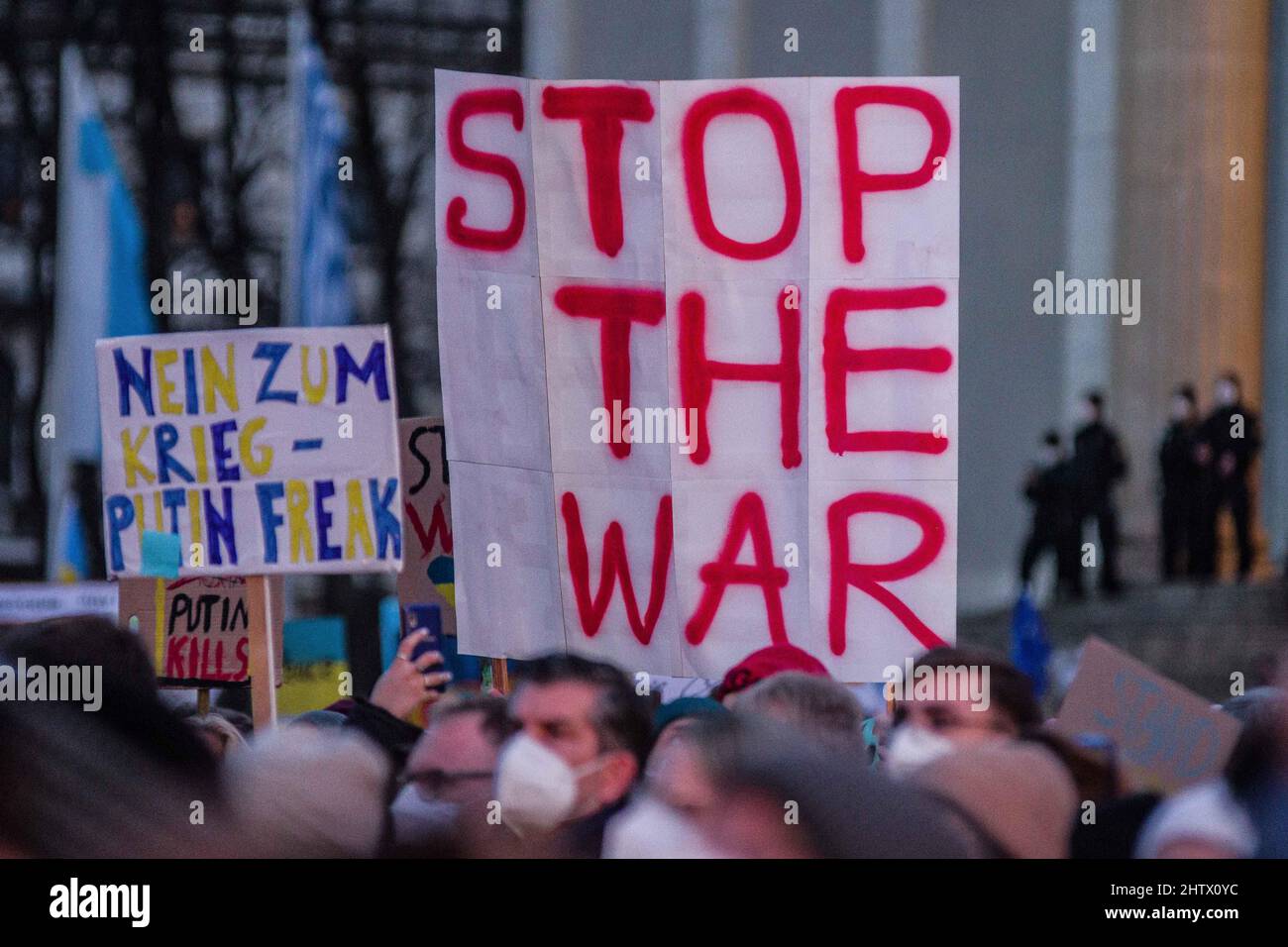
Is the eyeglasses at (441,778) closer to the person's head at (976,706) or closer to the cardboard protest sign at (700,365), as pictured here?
the person's head at (976,706)

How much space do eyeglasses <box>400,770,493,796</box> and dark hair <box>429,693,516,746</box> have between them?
64 millimetres

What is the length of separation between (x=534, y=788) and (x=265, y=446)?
2.57 m

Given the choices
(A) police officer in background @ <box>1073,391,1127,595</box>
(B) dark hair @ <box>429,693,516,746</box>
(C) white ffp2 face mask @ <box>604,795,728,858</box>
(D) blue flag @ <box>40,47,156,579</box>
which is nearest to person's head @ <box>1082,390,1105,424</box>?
(A) police officer in background @ <box>1073,391,1127,595</box>

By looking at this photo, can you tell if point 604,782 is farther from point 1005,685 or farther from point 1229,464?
point 1229,464

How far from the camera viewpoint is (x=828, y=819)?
2117 millimetres

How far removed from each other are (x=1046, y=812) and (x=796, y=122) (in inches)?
89.8

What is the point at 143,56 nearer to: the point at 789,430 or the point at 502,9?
the point at 502,9

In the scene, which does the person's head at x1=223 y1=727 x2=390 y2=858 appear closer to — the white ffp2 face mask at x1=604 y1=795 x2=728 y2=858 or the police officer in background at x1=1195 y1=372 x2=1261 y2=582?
the white ffp2 face mask at x1=604 y1=795 x2=728 y2=858

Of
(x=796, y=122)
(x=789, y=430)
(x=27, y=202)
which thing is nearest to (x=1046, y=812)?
(x=789, y=430)

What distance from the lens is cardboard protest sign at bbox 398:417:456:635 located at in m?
5.73

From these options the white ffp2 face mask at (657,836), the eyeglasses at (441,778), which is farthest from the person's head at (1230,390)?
the white ffp2 face mask at (657,836)

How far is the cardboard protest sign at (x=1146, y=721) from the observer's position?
3715 mm

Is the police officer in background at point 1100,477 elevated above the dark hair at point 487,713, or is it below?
below

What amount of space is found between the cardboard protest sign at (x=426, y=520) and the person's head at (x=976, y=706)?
7.01 feet
